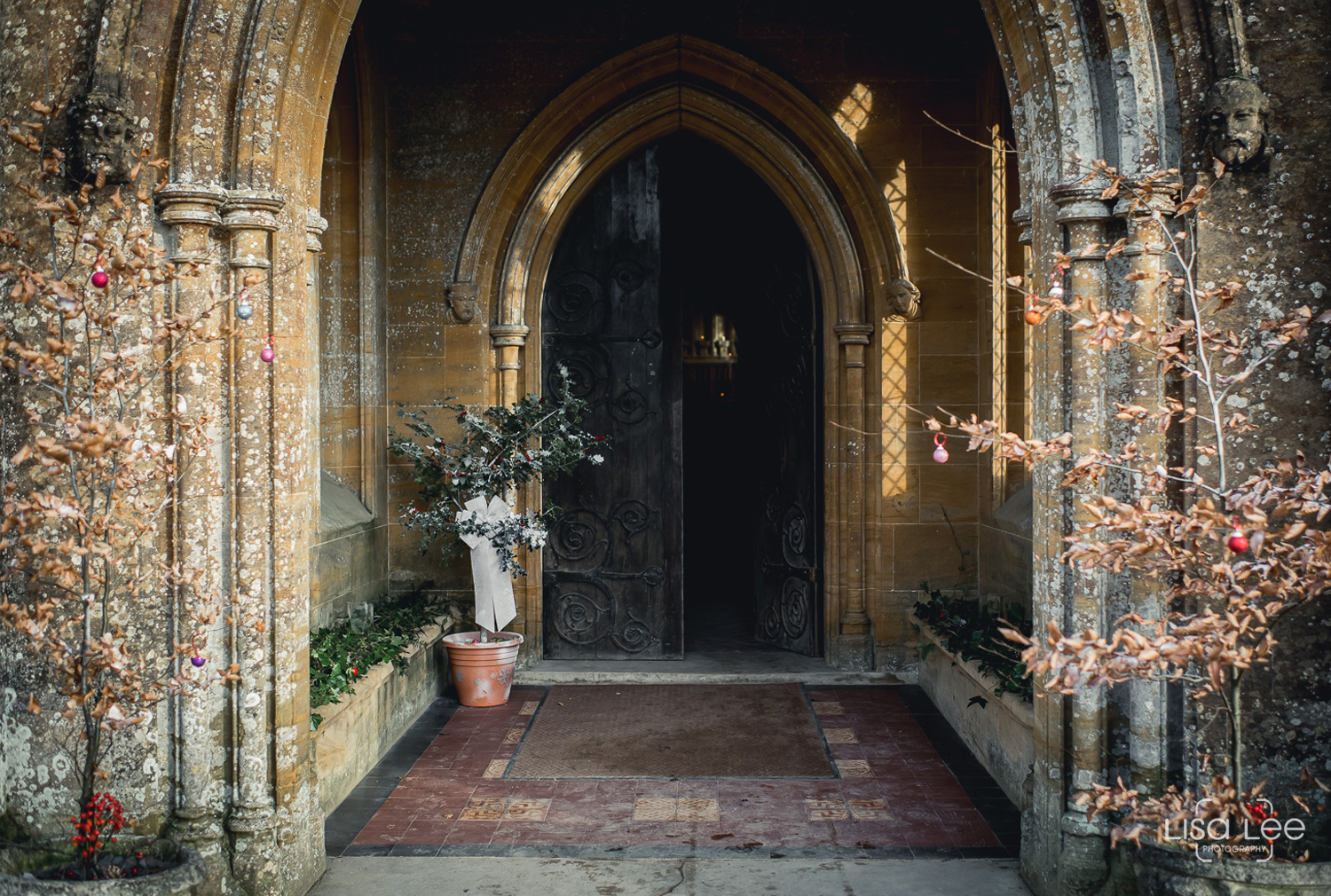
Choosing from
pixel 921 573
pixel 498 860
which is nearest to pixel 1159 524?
pixel 498 860

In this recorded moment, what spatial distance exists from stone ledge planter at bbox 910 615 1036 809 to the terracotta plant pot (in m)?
2.52

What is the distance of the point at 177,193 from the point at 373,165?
10.1 feet

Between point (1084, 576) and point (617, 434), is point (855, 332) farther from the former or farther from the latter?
point (1084, 576)

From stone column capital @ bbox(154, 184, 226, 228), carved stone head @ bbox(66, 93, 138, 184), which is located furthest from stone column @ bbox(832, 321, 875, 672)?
carved stone head @ bbox(66, 93, 138, 184)

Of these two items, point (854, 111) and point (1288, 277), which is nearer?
point (1288, 277)

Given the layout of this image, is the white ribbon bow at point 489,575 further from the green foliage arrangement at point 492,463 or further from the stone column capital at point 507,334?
the stone column capital at point 507,334

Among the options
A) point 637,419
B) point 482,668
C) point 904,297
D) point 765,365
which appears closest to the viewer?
point 482,668

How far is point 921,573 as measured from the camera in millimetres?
6430

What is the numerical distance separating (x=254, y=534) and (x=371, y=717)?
1.74 m

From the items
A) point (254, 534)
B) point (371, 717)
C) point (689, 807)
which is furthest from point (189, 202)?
point (689, 807)

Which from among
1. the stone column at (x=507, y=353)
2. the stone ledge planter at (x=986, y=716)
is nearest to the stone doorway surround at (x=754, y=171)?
the stone column at (x=507, y=353)

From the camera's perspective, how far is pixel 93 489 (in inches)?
112

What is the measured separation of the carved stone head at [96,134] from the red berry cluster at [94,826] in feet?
6.45

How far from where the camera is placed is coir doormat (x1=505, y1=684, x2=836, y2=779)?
15.8 ft
